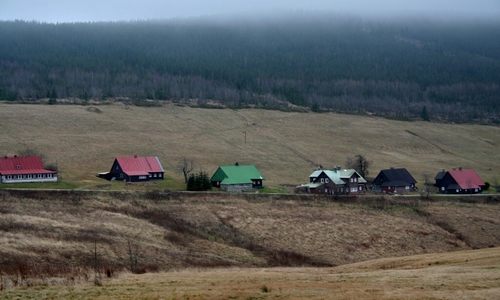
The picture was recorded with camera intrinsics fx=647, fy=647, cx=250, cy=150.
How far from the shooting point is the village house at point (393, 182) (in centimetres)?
7847

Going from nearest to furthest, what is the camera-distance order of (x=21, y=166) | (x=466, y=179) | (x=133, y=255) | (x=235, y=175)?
(x=133, y=255) < (x=21, y=166) < (x=235, y=175) < (x=466, y=179)

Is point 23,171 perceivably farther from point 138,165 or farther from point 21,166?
point 138,165

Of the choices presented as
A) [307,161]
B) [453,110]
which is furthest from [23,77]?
[453,110]

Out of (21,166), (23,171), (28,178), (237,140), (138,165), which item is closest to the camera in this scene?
(28,178)

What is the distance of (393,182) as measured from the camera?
7881 centimetres

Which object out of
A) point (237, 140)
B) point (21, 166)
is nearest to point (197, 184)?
point (21, 166)

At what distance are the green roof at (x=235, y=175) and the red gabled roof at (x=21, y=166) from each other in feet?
58.3

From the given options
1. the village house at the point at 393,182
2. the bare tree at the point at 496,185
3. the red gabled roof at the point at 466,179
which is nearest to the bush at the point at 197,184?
the village house at the point at 393,182

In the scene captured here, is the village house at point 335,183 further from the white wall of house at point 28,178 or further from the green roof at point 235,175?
the white wall of house at point 28,178

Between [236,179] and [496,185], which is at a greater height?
[236,179]

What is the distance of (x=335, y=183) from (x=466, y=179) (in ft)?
57.9

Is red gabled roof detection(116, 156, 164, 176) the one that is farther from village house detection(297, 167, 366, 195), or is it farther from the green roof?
village house detection(297, 167, 366, 195)

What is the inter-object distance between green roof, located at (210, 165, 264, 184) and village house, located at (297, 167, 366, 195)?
5.67 metres

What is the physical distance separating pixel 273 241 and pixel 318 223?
6554 mm
